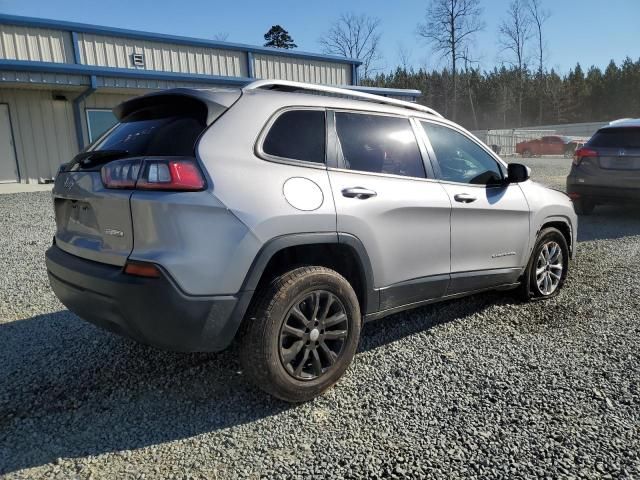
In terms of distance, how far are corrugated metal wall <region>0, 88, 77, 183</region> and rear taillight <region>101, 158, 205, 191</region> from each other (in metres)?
14.7

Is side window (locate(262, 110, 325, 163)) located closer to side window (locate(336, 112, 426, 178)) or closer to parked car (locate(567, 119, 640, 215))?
side window (locate(336, 112, 426, 178))

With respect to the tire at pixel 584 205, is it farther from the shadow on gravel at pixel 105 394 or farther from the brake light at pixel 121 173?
the brake light at pixel 121 173

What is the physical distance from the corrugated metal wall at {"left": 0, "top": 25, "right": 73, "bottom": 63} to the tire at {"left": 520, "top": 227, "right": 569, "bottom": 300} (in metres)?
16.1

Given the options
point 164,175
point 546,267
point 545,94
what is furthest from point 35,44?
point 545,94

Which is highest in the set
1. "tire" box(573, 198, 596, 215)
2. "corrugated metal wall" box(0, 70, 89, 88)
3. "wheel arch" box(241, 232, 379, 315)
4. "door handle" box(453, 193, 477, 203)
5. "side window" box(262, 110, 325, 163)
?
"corrugated metal wall" box(0, 70, 89, 88)

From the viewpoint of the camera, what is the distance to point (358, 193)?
10.1ft

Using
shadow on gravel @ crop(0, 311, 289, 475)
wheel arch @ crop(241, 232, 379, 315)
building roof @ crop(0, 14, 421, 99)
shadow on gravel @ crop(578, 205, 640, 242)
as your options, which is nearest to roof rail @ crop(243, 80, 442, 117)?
wheel arch @ crop(241, 232, 379, 315)

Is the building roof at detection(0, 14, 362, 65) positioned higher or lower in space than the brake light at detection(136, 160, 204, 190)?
higher

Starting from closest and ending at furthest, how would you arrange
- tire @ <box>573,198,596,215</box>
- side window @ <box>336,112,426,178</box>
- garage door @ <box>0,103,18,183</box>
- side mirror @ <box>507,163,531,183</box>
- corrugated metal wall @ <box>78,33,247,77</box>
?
side window @ <box>336,112,426,178</box>
side mirror @ <box>507,163,531,183</box>
tire @ <box>573,198,596,215</box>
garage door @ <box>0,103,18,183</box>
corrugated metal wall @ <box>78,33,247,77</box>

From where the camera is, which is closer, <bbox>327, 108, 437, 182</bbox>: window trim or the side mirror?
<bbox>327, 108, 437, 182</bbox>: window trim

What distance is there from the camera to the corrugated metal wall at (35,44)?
47.9 ft

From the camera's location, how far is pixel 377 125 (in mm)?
3486

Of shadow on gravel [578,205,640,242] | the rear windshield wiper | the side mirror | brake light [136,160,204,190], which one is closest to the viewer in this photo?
brake light [136,160,204,190]

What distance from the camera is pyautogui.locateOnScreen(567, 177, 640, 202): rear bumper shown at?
26.8 feet
